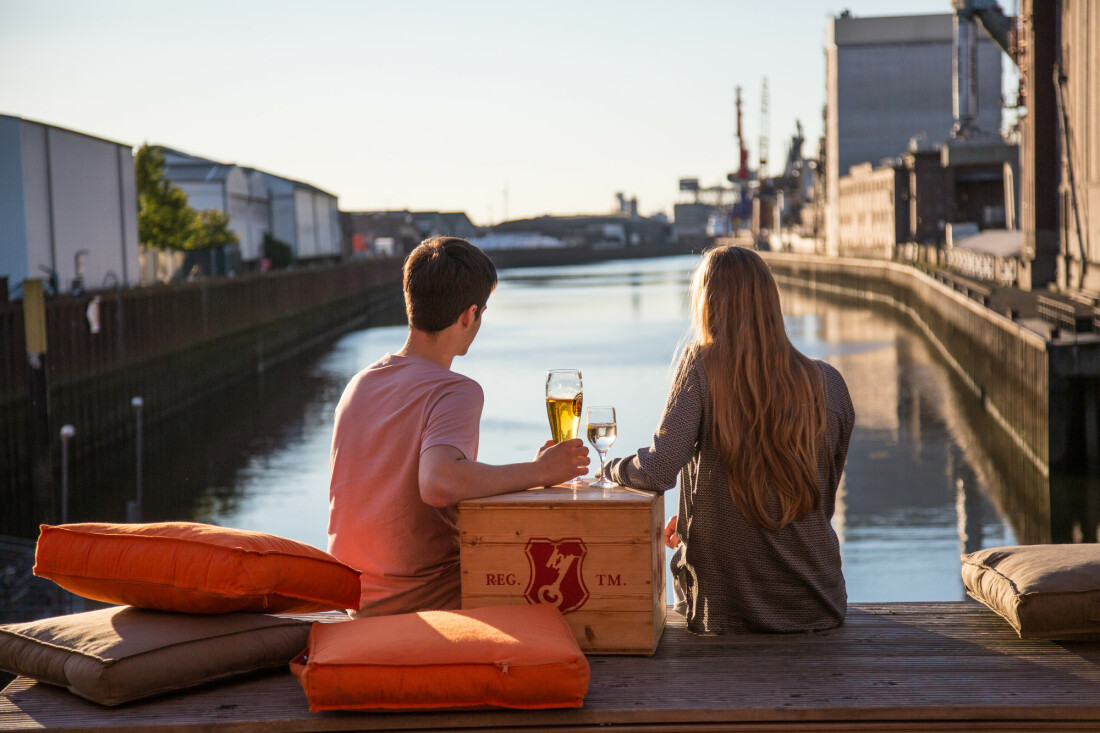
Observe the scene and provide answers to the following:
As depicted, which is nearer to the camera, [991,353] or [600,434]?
[600,434]

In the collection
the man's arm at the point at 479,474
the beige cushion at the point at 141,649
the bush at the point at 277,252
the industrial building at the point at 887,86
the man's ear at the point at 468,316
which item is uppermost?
the industrial building at the point at 887,86

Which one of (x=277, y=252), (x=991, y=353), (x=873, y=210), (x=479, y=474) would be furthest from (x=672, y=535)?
(x=873, y=210)

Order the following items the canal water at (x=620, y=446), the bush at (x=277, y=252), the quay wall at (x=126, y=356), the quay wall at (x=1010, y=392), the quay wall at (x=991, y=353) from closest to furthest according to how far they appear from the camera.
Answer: the canal water at (x=620, y=446)
the quay wall at (x=1010, y=392)
the quay wall at (x=991, y=353)
the quay wall at (x=126, y=356)
the bush at (x=277, y=252)

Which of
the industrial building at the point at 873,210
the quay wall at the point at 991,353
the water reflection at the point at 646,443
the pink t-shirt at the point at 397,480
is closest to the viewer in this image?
the pink t-shirt at the point at 397,480

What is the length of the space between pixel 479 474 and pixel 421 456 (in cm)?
18

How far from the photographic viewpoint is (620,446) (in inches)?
954

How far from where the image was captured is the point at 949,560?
16.0m

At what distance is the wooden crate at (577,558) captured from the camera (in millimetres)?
3246

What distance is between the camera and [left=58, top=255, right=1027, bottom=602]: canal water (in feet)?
57.1

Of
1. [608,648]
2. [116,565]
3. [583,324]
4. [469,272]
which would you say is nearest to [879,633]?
[608,648]

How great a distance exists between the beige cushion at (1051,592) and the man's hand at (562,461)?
1304 millimetres

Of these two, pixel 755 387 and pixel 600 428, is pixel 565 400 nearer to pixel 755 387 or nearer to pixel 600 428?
pixel 600 428

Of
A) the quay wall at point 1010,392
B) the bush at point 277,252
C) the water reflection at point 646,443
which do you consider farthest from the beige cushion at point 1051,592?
the bush at point 277,252

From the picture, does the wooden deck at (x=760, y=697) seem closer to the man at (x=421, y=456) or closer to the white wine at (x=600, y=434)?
the man at (x=421, y=456)
